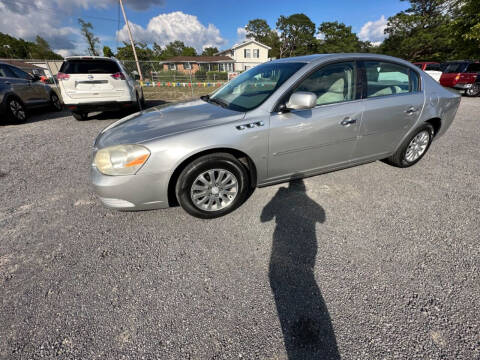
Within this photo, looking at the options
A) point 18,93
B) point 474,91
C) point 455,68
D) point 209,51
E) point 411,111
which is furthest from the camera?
point 209,51

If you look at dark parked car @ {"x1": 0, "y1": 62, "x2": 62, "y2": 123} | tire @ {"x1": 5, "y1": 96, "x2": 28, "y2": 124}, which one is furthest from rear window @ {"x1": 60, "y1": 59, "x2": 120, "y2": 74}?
tire @ {"x1": 5, "y1": 96, "x2": 28, "y2": 124}

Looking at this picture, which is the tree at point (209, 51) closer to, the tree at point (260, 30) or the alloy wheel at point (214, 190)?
the tree at point (260, 30)

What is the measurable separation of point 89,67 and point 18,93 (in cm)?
234

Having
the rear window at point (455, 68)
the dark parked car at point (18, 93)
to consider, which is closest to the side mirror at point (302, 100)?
the dark parked car at point (18, 93)

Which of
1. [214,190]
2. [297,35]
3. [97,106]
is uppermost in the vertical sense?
[297,35]

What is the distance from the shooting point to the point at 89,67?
590cm

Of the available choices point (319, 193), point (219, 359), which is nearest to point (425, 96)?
point (319, 193)

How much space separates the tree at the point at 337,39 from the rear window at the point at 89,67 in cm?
5962

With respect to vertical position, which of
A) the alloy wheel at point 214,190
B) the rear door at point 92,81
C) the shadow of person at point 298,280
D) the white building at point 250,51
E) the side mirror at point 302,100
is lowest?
the shadow of person at point 298,280

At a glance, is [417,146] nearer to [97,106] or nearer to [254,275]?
[254,275]

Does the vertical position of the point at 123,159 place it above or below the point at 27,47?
below

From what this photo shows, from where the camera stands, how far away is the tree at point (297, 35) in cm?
6031

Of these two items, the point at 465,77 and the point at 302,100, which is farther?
the point at 465,77

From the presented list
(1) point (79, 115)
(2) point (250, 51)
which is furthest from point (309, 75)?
(2) point (250, 51)
